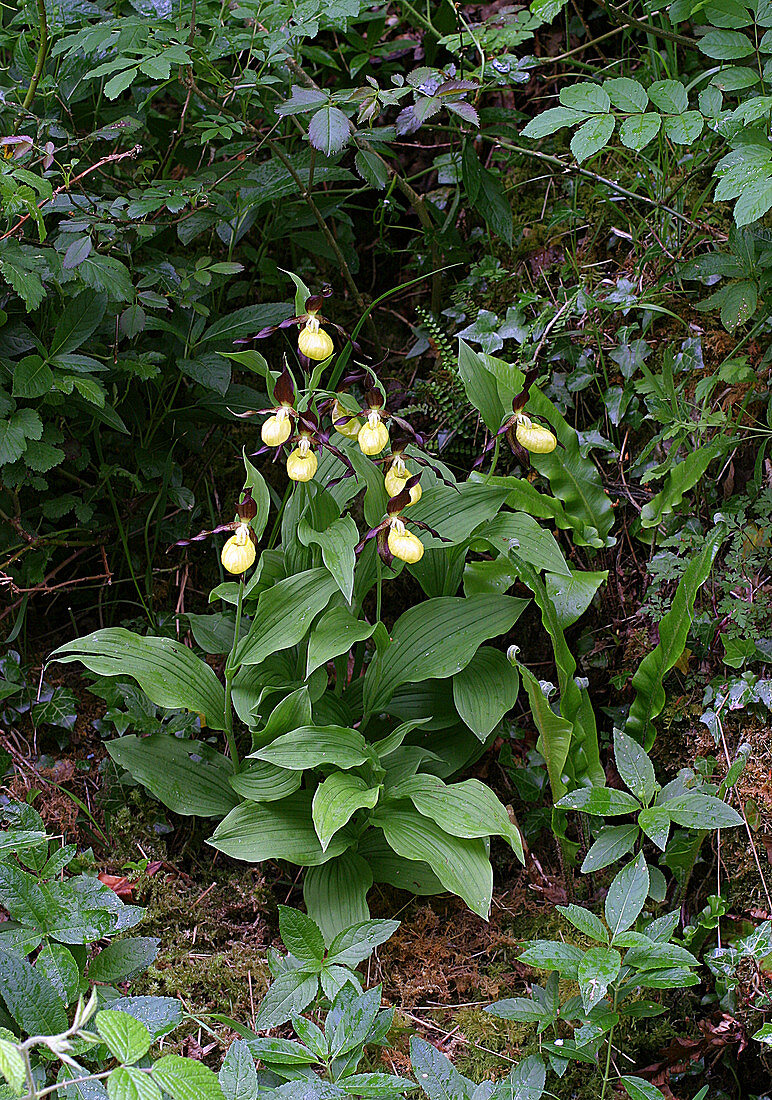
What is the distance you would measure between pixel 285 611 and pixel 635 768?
0.78 meters

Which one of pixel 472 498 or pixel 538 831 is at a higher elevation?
pixel 472 498

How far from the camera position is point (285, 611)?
175cm

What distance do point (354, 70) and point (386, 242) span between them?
54cm

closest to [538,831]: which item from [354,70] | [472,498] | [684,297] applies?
[472,498]

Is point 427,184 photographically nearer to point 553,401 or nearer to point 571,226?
point 571,226

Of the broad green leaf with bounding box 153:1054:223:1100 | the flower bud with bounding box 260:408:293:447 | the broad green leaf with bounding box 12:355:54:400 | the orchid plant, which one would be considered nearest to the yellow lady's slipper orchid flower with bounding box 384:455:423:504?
the orchid plant

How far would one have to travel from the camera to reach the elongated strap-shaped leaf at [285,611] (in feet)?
5.60

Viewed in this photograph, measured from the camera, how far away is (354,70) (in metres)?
2.42

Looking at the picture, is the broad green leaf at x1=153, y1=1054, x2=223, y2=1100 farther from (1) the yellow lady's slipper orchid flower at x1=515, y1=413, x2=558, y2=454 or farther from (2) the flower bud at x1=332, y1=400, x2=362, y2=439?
(1) the yellow lady's slipper orchid flower at x1=515, y1=413, x2=558, y2=454

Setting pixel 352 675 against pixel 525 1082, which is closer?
pixel 525 1082

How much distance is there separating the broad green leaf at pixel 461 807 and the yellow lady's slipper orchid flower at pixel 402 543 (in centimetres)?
46

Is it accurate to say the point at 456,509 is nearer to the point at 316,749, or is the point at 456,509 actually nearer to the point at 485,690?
the point at 485,690

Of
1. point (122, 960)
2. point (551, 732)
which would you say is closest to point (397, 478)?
point (551, 732)

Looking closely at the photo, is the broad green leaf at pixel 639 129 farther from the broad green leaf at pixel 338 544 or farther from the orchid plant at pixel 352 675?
the broad green leaf at pixel 338 544
